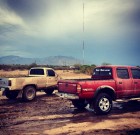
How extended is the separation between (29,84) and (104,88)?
17.4ft

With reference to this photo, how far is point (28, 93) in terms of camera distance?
1316cm

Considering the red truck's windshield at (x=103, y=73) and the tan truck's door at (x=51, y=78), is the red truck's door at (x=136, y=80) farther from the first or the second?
the tan truck's door at (x=51, y=78)

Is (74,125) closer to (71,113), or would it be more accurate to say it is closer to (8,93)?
(71,113)

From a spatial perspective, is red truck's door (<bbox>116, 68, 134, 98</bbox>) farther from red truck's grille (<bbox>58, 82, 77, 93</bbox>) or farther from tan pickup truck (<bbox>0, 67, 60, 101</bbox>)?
tan pickup truck (<bbox>0, 67, 60, 101</bbox>)

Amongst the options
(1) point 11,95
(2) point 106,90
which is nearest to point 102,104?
(2) point 106,90

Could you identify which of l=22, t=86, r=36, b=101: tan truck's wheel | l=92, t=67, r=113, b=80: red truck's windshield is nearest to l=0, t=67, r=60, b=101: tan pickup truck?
l=22, t=86, r=36, b=101: tan truck's wheel

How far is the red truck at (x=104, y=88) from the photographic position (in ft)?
29.2

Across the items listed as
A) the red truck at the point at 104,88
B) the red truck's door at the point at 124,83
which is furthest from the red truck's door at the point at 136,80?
the red truck's door at the point at 124,83

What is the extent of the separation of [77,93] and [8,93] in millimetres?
6136

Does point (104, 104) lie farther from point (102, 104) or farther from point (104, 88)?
point (104, 88)

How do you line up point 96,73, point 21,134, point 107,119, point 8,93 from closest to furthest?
point 21,134, point 107,119, point 96,73, point 8,93

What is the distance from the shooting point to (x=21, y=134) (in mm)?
6801

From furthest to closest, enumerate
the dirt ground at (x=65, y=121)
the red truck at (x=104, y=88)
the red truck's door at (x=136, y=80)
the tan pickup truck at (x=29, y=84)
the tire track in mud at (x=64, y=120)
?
the tan pickup truck at (x=29, y=84) → the red truck's door at (x=136, y=80) → the red truck at (x=104, y=88) → the tire track in mud at (x=64, y=120) → the dirt ground at (x=65, y=121)

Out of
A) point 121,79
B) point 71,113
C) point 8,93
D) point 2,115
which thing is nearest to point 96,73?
point 121,79
